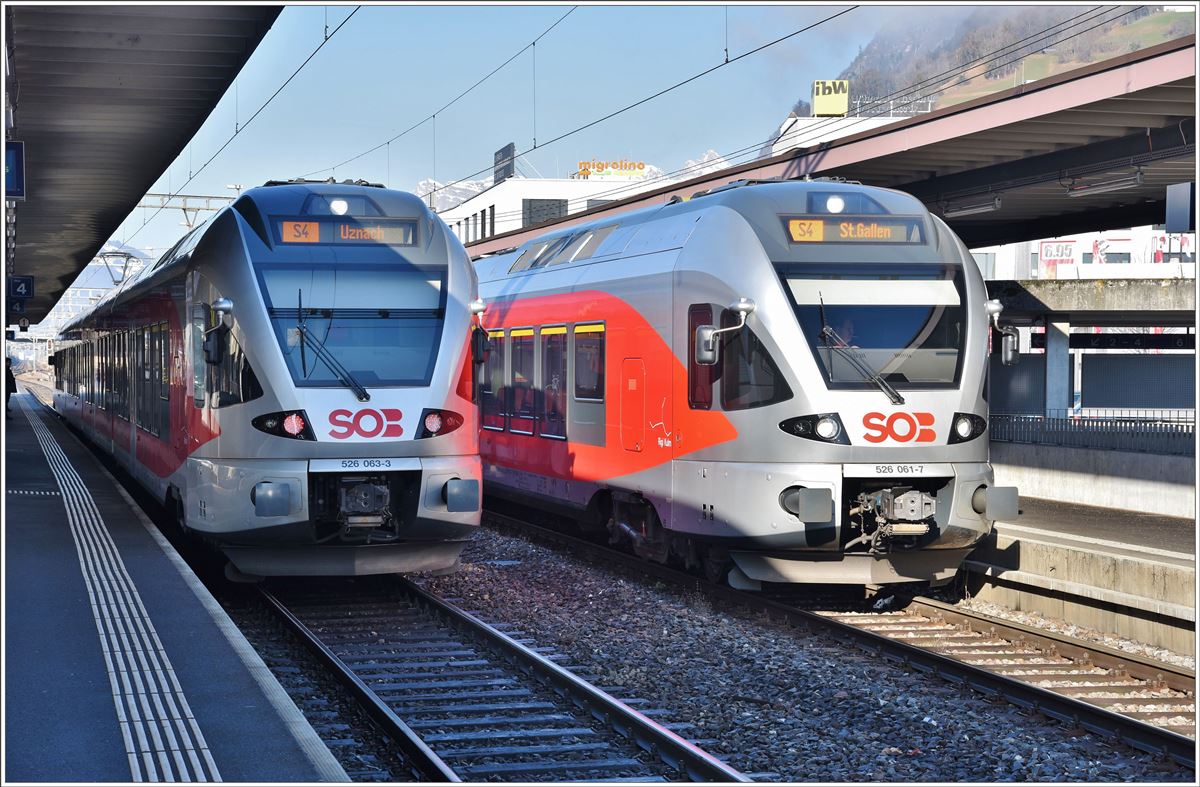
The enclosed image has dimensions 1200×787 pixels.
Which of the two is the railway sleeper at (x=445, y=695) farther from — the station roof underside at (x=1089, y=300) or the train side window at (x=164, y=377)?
the station roof underside at (x=1089, y=300)

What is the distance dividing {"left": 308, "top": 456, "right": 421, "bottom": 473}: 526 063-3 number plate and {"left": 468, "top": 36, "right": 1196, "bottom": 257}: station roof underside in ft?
25.2

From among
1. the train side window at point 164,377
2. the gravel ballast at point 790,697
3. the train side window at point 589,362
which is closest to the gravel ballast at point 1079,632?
the gravel ballast at point 790,697

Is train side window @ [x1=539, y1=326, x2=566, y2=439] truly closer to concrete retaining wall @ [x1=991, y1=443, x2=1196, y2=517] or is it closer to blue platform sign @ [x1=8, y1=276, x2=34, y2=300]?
concrete retaining wall @ [x1=991, y1=443, x2=1196, y2=517]

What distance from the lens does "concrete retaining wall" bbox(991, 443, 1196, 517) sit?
1627cm

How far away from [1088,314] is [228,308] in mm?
15842

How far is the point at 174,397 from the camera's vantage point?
43.8ft

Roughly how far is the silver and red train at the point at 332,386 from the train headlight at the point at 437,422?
1 cm

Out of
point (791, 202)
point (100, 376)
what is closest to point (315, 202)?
point (791, 202)

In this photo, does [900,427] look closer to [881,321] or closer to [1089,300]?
[881,321]

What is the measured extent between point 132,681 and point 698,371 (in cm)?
587

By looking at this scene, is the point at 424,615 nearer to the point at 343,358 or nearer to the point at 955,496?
the point at 343,358

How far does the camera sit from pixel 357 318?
11.4 metres

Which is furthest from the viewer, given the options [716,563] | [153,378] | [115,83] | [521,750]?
[115,83]

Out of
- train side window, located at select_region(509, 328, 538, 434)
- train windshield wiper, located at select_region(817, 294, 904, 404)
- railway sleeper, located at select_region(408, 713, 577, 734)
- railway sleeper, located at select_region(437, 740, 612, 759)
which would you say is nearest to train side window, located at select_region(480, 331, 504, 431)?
train side window, located at select_region(509, 328, 538, 434)
